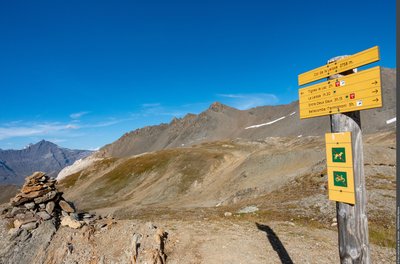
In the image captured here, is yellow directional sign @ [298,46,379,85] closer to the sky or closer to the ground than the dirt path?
closer to the sky

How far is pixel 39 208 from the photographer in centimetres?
2106

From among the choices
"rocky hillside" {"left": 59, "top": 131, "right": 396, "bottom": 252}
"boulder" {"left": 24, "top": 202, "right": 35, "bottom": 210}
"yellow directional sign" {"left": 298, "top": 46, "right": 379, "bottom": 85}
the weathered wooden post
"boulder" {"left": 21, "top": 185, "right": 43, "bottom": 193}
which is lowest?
"rocky hillside" {"left": 59, "top": 131, "right": 396, "bottom": 252}

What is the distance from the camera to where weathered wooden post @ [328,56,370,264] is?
6.66m

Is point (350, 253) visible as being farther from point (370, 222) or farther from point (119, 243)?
point (370, 222)

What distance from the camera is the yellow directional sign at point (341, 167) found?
6660mm

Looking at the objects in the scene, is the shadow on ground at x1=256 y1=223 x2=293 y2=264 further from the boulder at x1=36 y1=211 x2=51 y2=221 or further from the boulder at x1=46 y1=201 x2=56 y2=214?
the boulder at x1=46 y1=201 x2=56 y2=214

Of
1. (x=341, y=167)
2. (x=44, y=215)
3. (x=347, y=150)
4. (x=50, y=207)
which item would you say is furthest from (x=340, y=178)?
(x=50, y=207)

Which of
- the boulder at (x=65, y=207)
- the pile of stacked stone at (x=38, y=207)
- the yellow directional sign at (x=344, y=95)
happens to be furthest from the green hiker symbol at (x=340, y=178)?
the boulder at (x=65, y=207)

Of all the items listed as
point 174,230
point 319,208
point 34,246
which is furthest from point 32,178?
point 319,208

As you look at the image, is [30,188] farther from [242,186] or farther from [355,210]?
[242,186]

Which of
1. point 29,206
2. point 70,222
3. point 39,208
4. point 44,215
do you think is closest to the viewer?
point 70,222

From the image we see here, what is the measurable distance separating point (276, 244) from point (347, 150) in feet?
32.5

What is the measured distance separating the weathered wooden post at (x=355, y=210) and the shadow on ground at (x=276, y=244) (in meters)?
6.67

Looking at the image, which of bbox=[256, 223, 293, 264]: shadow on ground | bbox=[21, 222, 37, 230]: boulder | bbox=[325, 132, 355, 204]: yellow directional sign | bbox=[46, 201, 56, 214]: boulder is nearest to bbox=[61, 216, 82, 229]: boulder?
bbox=[21, 222, 37, 230]: boulder
